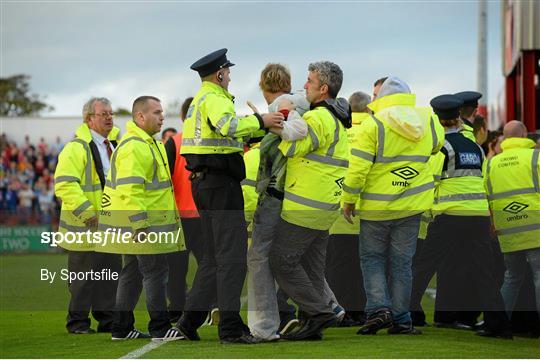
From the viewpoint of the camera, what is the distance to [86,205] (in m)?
11.5

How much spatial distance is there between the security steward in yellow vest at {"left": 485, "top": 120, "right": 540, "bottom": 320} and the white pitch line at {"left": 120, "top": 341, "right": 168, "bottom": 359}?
360cm

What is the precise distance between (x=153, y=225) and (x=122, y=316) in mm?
891

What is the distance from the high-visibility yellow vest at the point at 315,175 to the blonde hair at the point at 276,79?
446 mm

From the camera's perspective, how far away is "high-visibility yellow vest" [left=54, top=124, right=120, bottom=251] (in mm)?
11531

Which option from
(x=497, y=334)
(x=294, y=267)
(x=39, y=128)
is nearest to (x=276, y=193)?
(x=294, y=267)

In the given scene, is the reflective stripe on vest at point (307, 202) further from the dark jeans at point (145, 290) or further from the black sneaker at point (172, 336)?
the black sneaker at point (172, 336)

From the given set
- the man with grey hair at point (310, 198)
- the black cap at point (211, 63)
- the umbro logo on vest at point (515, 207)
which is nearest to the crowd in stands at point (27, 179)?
the umbro logo on vest at point (515, 207)

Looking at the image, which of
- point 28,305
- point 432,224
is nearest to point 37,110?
point 28,305

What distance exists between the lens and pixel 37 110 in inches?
3049

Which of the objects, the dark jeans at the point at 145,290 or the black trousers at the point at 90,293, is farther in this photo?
the black trousers at the point at 90,293

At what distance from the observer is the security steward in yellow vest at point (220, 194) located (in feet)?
31.6

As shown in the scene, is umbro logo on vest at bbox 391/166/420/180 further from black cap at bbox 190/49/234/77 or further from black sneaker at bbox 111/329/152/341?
black sneaker at bbox 111/329/152/341

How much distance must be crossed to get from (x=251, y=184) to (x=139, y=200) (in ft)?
4.33

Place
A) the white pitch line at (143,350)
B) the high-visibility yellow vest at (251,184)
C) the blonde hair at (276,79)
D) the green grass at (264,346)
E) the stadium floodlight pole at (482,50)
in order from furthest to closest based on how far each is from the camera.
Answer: the stadium floodlight pole at (482,50) < the high-visibility yellow vest at (251,184) < the blonde hair at (276,79) < the white pitch line at (143,350) < the green grass at (264,346)
